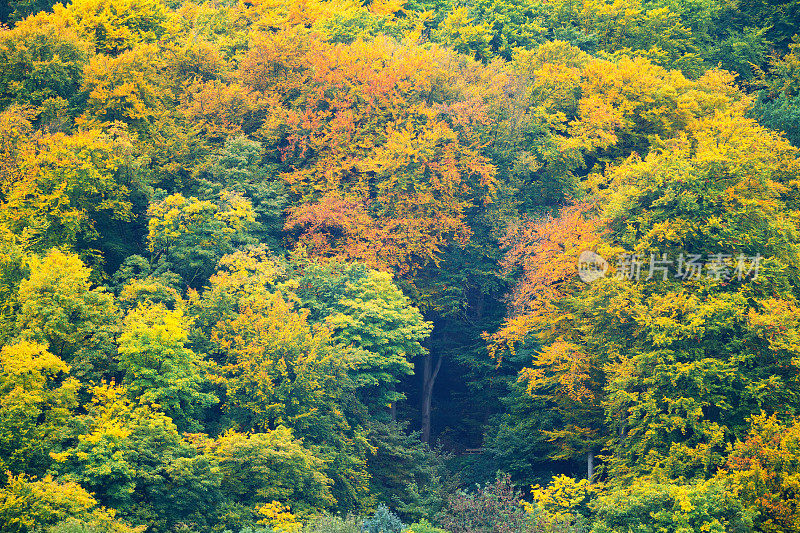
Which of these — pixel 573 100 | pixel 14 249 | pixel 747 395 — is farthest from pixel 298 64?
pixel 747 395

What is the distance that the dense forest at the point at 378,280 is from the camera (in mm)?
21453

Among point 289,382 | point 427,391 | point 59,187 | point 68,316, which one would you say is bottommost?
point 427,391

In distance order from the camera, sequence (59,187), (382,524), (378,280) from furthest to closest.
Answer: (378,280) → (59,187) → (382,524)

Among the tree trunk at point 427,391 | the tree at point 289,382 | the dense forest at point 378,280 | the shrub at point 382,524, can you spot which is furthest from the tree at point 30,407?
the tree trunk at point 427,391

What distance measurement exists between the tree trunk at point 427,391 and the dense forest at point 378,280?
4.0 inches

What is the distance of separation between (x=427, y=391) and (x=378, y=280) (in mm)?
7551

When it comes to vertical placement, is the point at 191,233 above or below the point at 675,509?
above

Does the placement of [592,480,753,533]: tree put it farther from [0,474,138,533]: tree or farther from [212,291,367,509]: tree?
[0,474,138,533]: tree

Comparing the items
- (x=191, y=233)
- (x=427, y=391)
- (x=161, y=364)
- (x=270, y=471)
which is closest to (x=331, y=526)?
(x=270, y=471)

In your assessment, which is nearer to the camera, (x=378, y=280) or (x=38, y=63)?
(x=378, y=280)

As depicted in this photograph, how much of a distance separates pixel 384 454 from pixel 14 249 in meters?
13.3

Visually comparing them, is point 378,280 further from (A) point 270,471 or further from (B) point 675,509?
(B) point 675,509

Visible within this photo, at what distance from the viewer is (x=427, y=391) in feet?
112

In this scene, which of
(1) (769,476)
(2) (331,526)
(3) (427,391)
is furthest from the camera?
(3) (427,391)
